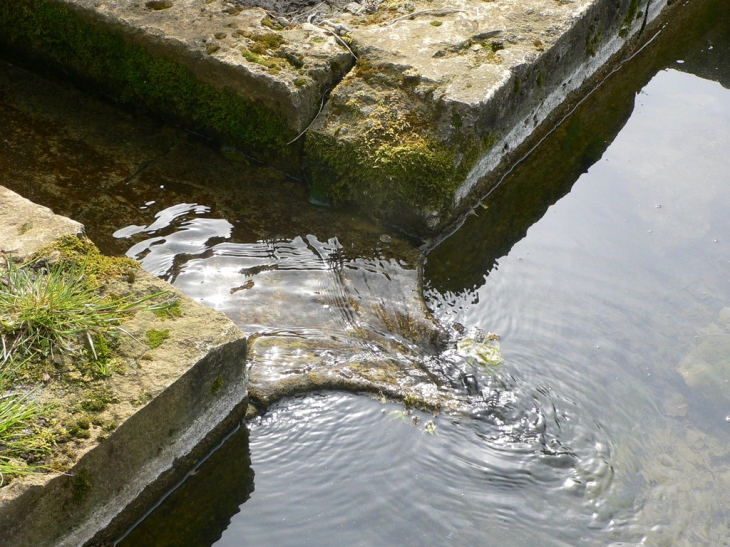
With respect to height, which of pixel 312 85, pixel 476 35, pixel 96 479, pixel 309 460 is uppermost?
pixel 476 35

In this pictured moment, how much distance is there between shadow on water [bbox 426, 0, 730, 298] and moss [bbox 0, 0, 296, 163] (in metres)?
1.37

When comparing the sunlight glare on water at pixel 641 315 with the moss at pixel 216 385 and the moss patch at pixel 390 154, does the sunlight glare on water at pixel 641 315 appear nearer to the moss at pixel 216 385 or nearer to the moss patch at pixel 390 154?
the moss patch at pixel 390 154

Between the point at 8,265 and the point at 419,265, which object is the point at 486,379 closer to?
the point at 419,265

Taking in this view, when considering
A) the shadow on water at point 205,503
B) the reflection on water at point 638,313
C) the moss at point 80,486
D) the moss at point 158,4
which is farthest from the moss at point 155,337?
the moss at point 158,4

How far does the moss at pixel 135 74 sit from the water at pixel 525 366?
25 cm

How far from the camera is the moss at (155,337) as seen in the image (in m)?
3.07

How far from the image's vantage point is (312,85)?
4652 millimetres

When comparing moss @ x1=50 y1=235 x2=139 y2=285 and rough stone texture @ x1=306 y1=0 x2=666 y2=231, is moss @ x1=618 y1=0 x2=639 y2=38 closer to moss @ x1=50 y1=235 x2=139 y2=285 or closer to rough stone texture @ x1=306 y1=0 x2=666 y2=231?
rough stone texture @ x1=306 y1=0 x2=666 y2=231

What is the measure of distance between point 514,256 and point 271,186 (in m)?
1.69

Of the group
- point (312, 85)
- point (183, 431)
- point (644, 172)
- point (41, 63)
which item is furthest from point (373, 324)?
point (41, 63)

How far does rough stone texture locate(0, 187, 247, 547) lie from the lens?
2641 millimetres

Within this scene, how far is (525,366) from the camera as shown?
3920mm

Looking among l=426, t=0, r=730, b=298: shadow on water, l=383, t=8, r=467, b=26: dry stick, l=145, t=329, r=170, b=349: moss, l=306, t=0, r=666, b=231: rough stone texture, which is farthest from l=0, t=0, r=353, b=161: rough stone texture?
l=145, t=329, r=170, b=349: moss

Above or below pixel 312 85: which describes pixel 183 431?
below
